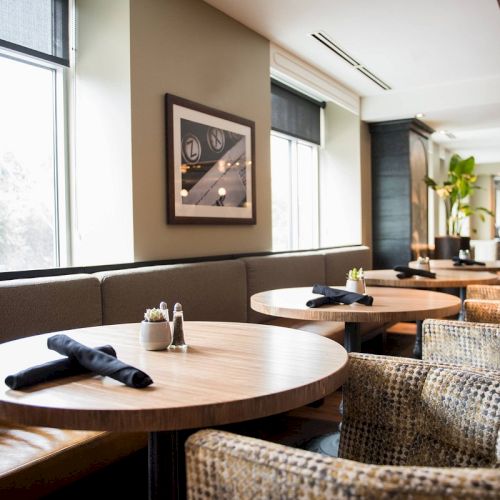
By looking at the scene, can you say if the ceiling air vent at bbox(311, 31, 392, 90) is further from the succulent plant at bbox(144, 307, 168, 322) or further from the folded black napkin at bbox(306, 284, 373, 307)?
the succulent plant at bbox(144, 307, 168, 322)

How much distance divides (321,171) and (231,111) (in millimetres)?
2859

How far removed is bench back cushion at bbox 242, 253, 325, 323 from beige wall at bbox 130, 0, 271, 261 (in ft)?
0.99

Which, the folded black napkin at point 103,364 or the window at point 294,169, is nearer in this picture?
the folded black napkin at point 103,364

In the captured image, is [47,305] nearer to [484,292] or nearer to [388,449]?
[388,449]

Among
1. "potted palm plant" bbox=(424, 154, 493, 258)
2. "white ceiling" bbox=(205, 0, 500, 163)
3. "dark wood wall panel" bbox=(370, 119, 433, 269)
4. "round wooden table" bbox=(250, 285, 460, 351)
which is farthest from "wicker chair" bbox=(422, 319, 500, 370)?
"potted palm plant" bbox=(424, 154, 493, 258)

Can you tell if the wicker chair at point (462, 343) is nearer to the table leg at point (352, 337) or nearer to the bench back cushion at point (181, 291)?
the table leg at point (352, 337)

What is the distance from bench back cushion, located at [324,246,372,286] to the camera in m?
4.94

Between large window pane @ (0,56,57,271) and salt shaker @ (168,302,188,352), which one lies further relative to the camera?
large window pane @ (0,56,57,271)

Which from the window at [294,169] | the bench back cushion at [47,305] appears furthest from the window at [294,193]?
the bench back cushion at [47,305]

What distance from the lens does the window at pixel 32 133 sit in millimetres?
2830

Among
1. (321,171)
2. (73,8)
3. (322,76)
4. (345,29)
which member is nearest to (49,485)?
(73,8)

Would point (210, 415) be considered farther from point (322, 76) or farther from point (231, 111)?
point (322, 76)

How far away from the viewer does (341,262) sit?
5195 millimetres

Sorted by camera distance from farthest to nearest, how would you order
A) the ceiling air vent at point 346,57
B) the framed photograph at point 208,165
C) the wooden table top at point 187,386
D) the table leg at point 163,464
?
the ceiling air vent at point 346,57 < the framed photograph at point 208,165 < the table leg at point 163,464 < the wooden table top at point 187,386
